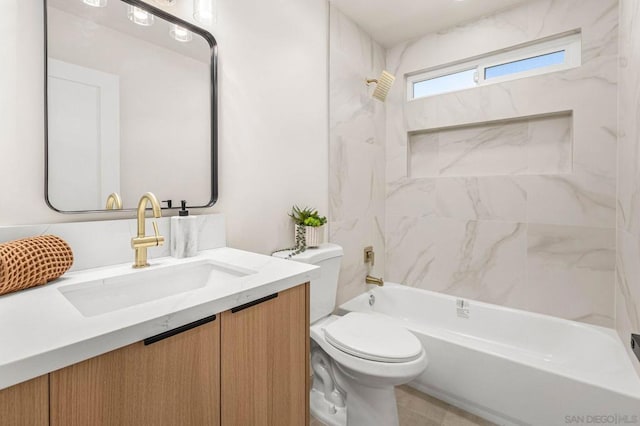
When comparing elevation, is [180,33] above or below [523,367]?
above

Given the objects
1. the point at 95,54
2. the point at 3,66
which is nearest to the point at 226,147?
the point at 95,54

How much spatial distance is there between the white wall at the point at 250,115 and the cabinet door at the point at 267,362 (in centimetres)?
68

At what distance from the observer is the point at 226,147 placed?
1489 mm

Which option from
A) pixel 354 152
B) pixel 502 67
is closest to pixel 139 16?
pixel 354 152

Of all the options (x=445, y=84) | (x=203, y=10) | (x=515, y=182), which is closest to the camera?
(x=203, y=10)

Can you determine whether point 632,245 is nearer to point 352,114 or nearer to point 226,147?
point 352,114

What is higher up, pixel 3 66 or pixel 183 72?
pixel 183 72

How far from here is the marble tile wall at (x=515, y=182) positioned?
1869 mm

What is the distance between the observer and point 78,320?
61cm

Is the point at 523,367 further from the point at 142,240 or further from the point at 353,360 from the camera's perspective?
the point at 142,240

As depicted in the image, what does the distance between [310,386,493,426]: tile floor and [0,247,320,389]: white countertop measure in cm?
124

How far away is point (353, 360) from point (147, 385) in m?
0.93

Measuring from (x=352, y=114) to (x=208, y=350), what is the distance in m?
2.00

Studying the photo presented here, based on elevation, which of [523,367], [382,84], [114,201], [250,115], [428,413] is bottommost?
[428,413]
